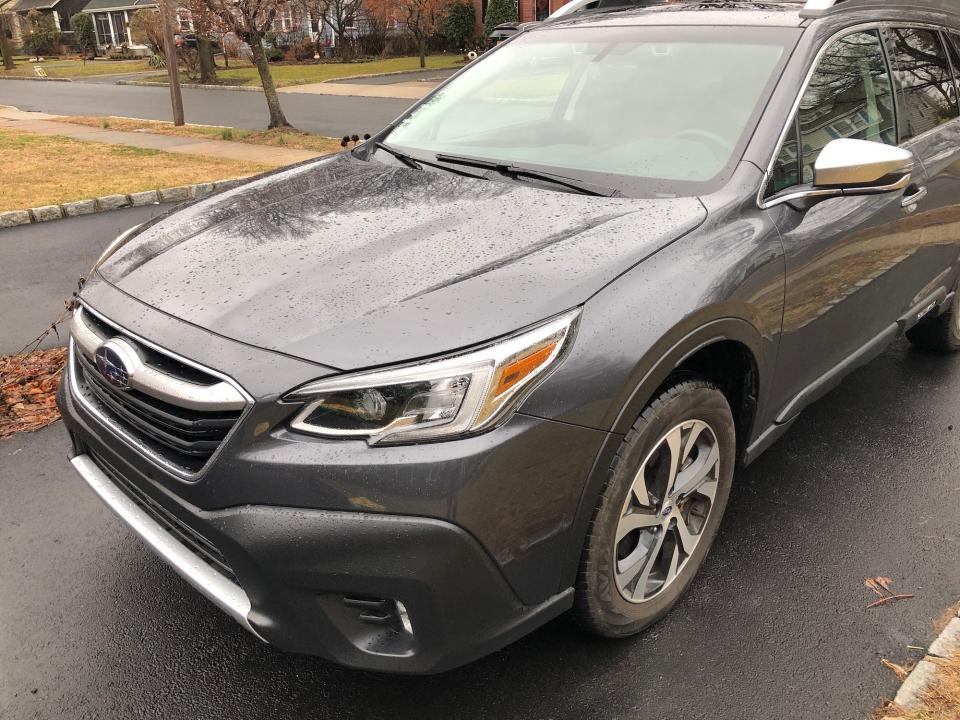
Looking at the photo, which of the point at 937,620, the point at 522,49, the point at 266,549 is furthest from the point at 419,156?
the point at 937,620

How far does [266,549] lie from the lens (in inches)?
72.0

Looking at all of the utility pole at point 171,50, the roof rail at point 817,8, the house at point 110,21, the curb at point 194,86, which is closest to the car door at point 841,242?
the roof rail at point 817,8

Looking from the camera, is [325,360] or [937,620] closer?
[325,360]

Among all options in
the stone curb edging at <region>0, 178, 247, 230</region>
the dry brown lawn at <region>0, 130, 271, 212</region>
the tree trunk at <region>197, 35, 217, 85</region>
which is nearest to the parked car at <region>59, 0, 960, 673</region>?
the stone curb edging at <region>0, 178, 247, 230</region>

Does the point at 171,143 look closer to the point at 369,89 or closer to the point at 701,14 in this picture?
the point at 369,89

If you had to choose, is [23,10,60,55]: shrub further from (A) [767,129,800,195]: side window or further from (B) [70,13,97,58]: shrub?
(A) [767,129,800,195]: side window

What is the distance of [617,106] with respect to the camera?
3076 mm

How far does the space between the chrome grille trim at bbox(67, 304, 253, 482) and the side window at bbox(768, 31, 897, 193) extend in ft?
6.04

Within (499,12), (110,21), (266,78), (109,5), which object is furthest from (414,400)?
(109,5)

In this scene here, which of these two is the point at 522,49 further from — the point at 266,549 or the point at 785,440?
the point at 266,549

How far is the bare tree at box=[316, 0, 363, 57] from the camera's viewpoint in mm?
36875

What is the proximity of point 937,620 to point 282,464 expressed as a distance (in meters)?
2.17

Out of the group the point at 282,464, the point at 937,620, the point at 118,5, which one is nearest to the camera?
the point at 282,464

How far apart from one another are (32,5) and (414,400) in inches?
2910
